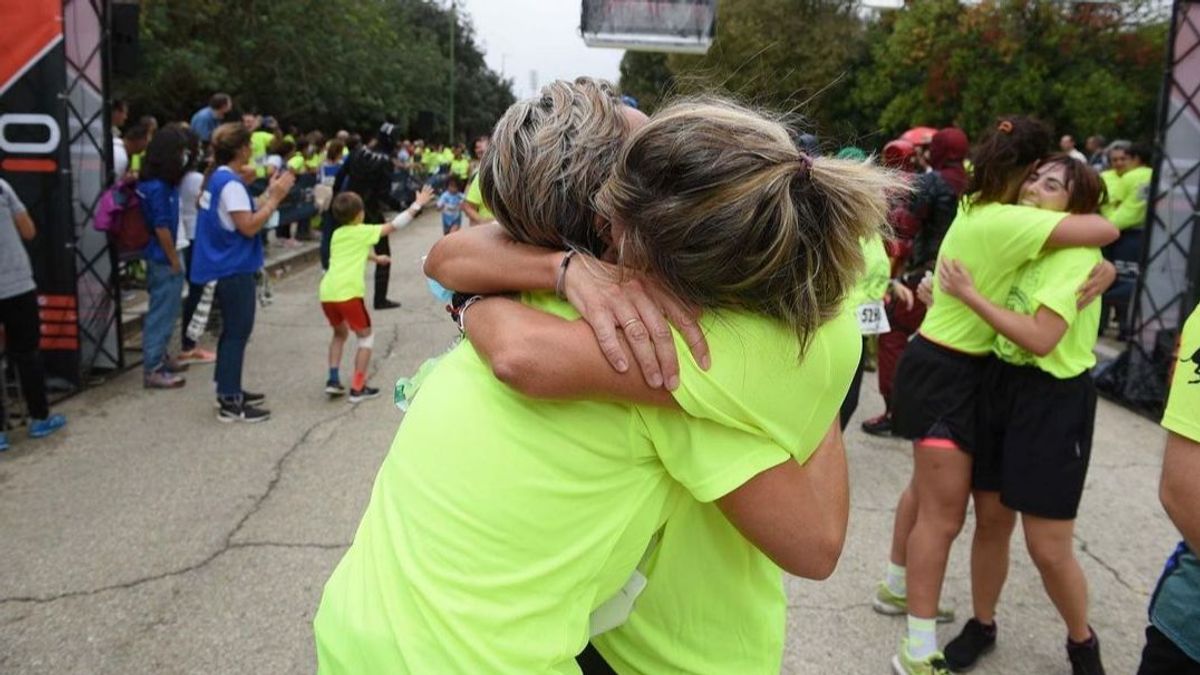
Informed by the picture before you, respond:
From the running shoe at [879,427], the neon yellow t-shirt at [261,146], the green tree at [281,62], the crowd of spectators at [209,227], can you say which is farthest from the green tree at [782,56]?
the green tree at [281,62]

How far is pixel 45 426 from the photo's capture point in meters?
5.57

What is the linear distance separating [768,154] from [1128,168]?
33.2 ft

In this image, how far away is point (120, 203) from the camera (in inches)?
253

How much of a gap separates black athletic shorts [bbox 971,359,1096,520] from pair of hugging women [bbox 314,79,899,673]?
1892 millimetres

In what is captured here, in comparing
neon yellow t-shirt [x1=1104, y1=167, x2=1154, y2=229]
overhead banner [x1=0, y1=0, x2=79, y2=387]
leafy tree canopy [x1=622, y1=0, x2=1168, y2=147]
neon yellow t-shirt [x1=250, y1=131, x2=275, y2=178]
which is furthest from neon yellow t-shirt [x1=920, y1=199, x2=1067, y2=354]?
leafy tree canopy [x1=622, y1=0, x2=1168, y2=147]

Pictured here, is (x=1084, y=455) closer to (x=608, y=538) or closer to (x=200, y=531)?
(x=608, y=538)

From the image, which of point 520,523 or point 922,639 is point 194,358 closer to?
point 922,639

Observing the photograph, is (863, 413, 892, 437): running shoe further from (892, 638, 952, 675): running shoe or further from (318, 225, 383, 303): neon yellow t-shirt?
(318, 225, 383, 303): neon yellow t-shirt

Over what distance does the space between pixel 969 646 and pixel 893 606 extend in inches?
15.0

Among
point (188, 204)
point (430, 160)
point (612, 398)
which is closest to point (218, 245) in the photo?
point (188, 204)

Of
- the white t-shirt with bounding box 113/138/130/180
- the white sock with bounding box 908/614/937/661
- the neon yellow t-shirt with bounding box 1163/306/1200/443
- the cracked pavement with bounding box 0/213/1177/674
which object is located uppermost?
the white t-shirt with bounding box 113/138/130/180

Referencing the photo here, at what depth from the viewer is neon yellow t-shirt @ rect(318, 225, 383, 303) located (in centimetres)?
623

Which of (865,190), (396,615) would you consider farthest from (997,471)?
(396,615)

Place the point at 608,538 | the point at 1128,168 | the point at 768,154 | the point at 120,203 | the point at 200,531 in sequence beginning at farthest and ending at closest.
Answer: the point at 1128,168 → the point at 120,203 → the point at 200,531 → the point at 608,538 → the point at 768,154
